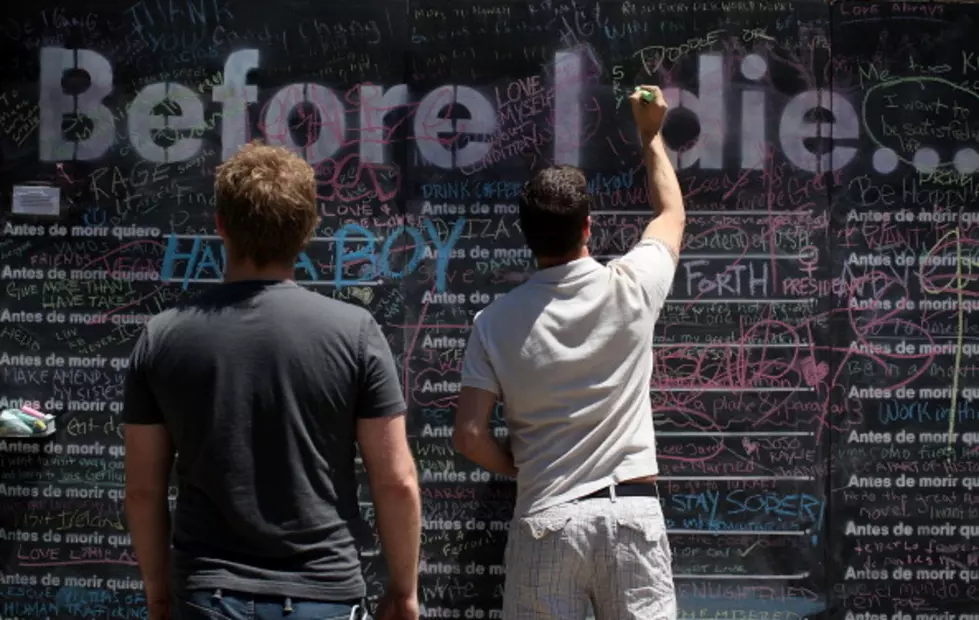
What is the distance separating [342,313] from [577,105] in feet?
7.49

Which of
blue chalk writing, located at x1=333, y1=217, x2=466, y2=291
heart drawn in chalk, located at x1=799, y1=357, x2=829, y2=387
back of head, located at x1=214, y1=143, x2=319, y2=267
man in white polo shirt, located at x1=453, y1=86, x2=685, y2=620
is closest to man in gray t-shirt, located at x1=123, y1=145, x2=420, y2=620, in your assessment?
back of head, located at x1=214, y1=143, x2=319, y2=267

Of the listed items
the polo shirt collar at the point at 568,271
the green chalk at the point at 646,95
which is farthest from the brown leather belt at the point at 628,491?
the green chalk at the point at 646,95

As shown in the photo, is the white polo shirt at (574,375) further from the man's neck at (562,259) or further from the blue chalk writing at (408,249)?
the blue chalk writing at (408,249)

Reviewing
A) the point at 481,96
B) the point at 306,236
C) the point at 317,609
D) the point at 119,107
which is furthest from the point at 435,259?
the point at 317,609

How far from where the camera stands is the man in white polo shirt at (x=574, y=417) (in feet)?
12.1

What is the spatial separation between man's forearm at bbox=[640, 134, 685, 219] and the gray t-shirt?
5.37 ft

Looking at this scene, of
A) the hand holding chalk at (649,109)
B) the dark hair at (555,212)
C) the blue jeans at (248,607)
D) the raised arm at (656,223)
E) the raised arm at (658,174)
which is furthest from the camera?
the hand holding chalk at (649,109)

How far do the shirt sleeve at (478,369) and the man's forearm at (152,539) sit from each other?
1.14 m

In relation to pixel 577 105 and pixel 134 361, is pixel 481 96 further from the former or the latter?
pixel 134 361

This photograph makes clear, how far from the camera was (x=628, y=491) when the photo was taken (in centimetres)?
373

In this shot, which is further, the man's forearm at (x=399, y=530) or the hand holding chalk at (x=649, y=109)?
the hand holding chalk at (x=649, y=109)

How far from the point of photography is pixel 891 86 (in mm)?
5031

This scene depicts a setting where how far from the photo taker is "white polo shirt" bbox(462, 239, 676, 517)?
372 centimetres

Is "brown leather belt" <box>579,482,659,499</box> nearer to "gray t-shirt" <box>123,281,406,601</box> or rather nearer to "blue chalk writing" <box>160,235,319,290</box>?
"gray t-shirt" <box>123,281,406,601</box>
